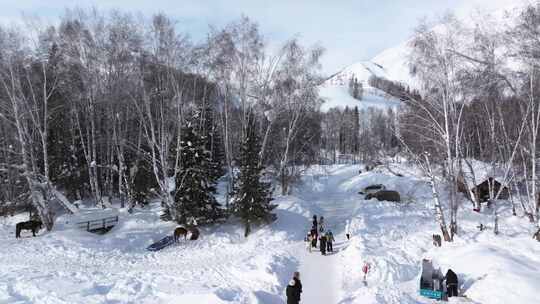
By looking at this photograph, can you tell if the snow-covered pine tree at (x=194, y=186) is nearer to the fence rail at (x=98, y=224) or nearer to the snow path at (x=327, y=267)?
the fence rail at (x=98, y=224)

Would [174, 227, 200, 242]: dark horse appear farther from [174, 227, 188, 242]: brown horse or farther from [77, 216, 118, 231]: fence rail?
[77, 216, 118, 231]: fence rail

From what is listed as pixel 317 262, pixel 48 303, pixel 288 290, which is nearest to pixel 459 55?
pixel 317 262

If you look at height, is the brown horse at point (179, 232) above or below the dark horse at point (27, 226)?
below

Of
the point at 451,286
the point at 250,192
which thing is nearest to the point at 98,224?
the point at 250,192

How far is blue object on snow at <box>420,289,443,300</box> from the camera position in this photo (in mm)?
10664

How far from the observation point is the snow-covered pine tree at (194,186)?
20.0 metres

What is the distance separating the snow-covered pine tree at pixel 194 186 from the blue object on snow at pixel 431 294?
1219cm

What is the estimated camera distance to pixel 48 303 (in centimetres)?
968

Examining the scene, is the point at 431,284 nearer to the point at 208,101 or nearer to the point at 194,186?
the point at 194,186

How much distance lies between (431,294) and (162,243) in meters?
12.3

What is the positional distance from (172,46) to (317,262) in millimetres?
13537

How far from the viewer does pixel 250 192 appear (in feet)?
64.3

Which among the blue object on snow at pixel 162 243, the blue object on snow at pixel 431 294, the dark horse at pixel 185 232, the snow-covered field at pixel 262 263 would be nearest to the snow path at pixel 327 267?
the snow-covered field at pixel 262 263

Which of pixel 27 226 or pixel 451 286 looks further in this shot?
pixel 27 226
